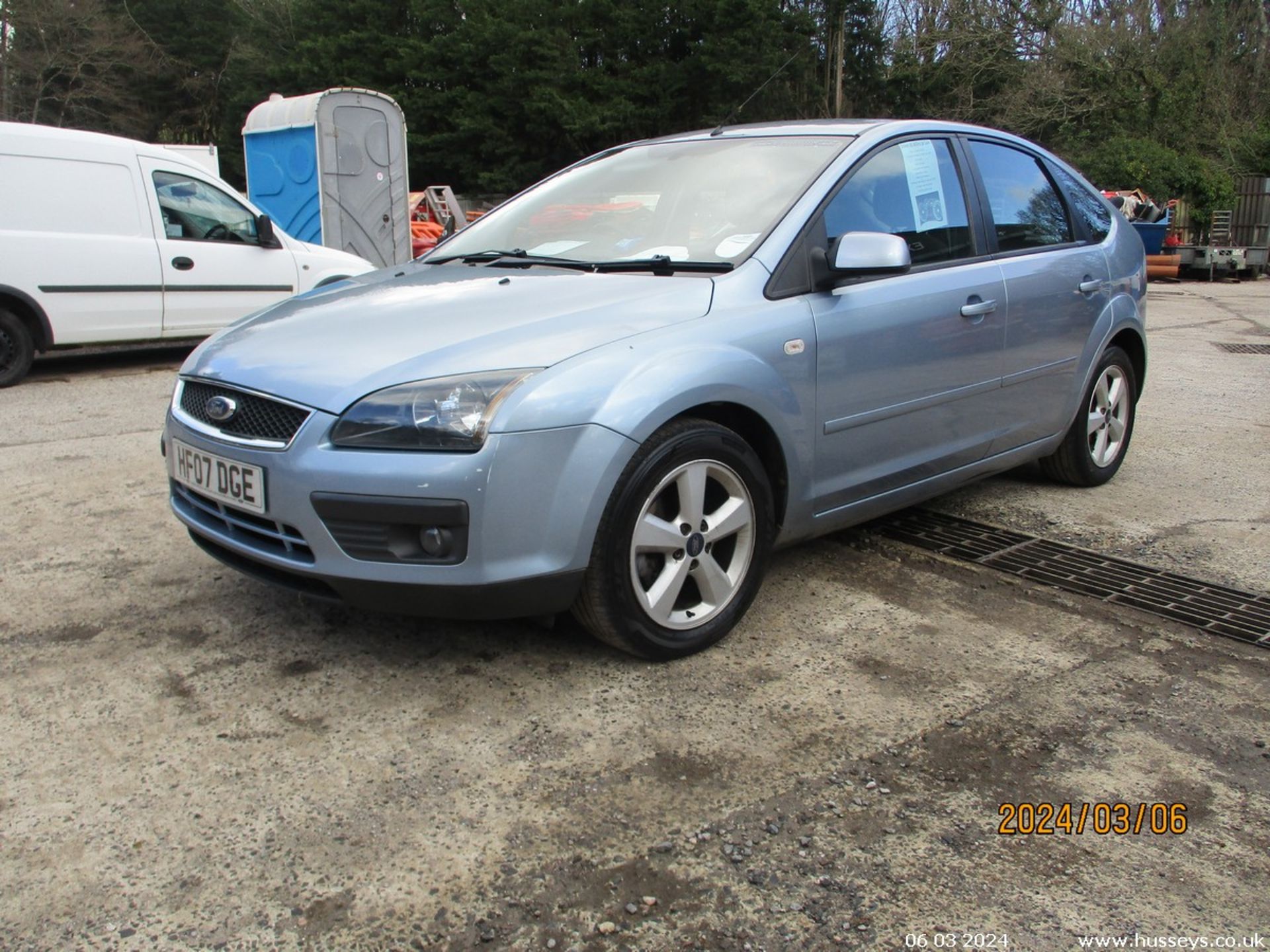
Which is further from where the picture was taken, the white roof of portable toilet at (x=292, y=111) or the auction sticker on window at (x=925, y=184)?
the white roof of portable toilet at (x=292, y=111)

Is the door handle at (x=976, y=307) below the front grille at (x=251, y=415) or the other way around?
the other way around

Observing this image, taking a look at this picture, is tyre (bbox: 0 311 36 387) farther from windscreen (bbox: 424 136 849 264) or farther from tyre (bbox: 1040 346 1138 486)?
tyre (bbox: 1040 346 1138 486)

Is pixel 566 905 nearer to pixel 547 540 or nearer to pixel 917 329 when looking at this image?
pixel 547 540

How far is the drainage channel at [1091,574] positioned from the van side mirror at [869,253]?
4.29 feet

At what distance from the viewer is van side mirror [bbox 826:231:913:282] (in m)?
3.30

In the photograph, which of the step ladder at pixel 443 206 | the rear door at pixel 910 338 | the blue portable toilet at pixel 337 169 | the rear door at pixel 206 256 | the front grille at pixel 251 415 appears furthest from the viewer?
the step ladder at pixel 443 206

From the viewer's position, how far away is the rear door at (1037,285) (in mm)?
4246

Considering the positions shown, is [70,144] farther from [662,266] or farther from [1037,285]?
[1037,285]

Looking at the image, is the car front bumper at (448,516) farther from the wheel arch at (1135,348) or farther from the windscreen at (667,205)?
the wheel arch at (1135,348)

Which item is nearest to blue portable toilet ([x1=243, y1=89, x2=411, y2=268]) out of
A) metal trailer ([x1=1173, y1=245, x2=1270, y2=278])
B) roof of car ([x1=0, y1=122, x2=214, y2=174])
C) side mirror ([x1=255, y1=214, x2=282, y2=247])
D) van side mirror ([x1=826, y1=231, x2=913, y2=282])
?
side mirror ([x1=255, y1=214, x2=282, y2=247])

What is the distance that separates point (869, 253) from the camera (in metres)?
3.31

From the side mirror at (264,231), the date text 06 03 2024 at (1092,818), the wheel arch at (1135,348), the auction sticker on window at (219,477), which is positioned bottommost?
the date text 06 03 2024 at (1092,818)

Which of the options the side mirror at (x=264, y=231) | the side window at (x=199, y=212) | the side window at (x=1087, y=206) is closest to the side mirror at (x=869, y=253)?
the side window at (x=1087, y=206)

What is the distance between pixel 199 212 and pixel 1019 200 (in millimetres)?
6393
